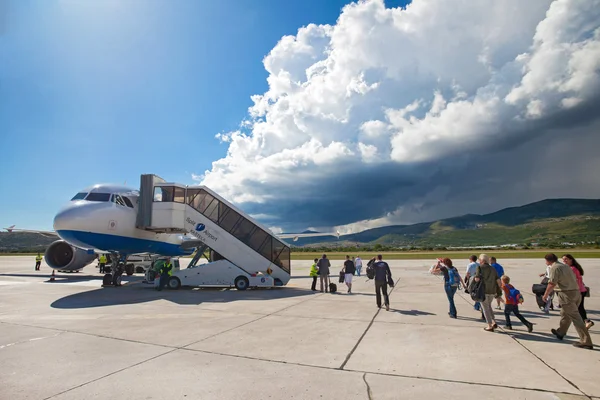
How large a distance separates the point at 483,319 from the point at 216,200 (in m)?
13.6

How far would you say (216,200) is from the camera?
1822 centimetres

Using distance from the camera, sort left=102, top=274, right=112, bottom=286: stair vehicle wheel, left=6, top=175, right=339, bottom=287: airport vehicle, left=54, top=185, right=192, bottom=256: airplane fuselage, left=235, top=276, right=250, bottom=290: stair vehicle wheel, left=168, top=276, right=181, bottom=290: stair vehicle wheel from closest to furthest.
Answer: left=54, top=185, right=192, bottom=256: airplane fuselage → left=235, top=276, right=250, bottom=290: stair vehicle wheel → left=6, top=175, right=339, bottom=287: airport vehicle → left=168, top=276, right=181, bottom=290: stair vehicle wheel → left=102, top=274, right=112, bottom=286: stair vehicle wheel

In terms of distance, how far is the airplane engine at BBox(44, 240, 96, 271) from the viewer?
22.6m

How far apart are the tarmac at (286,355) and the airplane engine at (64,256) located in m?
12.4

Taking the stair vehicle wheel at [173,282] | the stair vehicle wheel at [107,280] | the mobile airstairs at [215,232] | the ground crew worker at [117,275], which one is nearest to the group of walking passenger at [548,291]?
the mobile airstairs at [215,232]

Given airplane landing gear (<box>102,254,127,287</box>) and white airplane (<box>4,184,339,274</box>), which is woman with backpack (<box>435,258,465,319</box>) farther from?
airplane landing gear (<box>102,254,127,287</box>)

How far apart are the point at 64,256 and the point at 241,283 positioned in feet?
49.0

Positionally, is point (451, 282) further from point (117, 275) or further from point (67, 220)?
point (117, 275)

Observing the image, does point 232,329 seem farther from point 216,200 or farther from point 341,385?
point 216,200

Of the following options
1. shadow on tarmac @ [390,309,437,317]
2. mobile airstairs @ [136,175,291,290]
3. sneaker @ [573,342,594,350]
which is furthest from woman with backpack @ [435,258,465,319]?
mobile airstairs @ [136,175,291,290]

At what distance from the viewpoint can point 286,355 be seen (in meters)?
6.29

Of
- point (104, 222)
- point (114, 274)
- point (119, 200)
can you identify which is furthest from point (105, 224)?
point (114, 274)

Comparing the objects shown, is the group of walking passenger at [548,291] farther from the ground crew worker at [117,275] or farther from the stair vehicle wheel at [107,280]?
the stair vehicle wheel at [107,280]

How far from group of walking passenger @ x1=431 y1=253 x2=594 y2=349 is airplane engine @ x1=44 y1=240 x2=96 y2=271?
2358 centimetres
